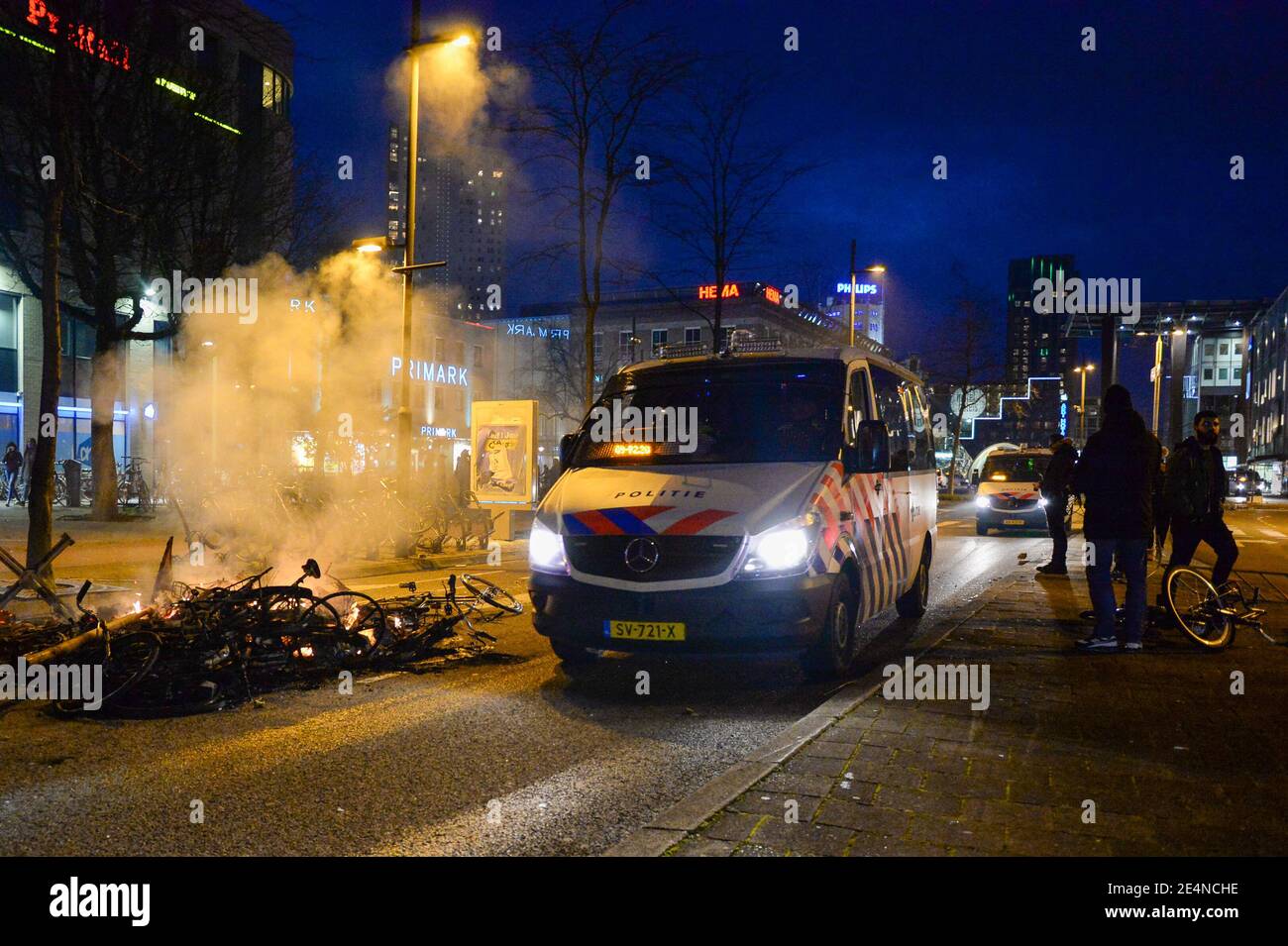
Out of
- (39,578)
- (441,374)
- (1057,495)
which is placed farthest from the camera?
(441,374)

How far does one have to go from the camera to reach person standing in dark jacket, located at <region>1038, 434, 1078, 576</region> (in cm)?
1348

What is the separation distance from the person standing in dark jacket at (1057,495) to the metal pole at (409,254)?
9788 millimetres

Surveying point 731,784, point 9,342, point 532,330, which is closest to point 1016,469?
point 731,784

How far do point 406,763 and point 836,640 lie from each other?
306 centimetres

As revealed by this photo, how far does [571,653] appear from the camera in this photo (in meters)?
6.93

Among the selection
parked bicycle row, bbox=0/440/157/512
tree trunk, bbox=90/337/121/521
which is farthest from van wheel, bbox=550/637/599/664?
parked bicycle row, bbox=0/440/157/512

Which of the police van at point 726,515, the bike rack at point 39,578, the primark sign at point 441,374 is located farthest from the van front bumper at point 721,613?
the primark sign at point 441,374

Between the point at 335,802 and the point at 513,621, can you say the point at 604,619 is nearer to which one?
the point at 335,802

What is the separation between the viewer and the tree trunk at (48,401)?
1083cm

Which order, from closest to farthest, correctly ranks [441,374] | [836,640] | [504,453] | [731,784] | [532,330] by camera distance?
[731,784], [836,640], [504,453], [441,374], [532,330]

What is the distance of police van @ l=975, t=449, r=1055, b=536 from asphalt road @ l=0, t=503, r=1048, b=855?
17642mm

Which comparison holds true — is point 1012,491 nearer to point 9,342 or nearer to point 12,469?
point 12,469

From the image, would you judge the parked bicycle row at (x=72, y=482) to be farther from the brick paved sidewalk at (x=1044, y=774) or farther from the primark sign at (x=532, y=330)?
the primark sign at (x=532, y=330)

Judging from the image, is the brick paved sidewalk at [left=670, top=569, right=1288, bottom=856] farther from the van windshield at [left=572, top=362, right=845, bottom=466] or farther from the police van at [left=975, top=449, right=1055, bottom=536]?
the police van at [left=975, top=449, right=1055, bottom=536]
